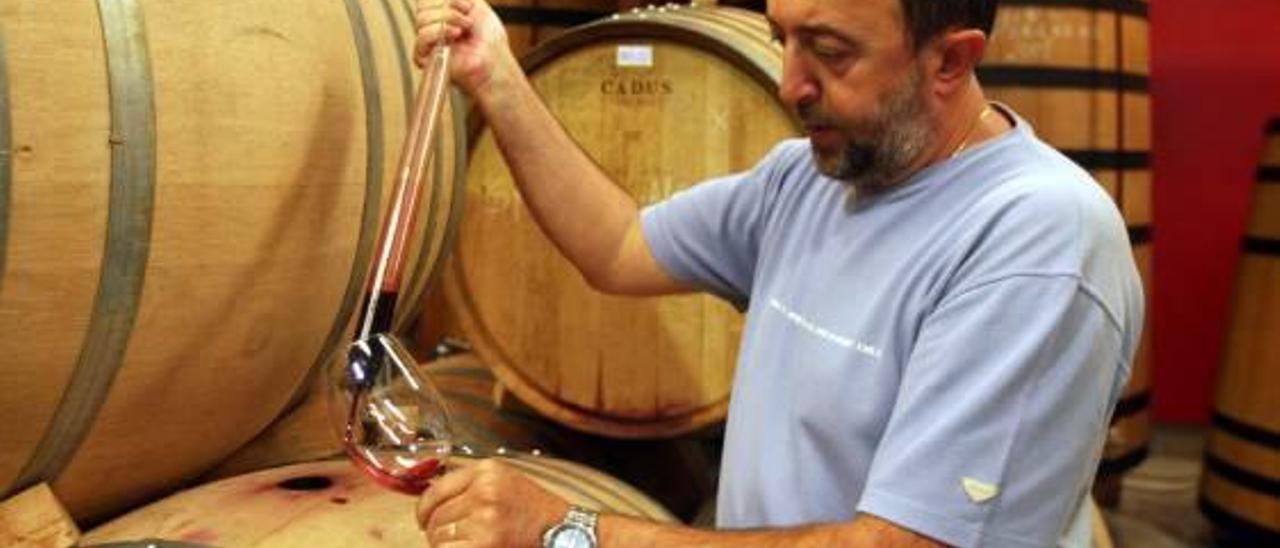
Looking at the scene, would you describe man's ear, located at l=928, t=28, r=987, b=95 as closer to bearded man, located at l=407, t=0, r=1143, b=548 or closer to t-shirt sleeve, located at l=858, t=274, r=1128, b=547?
bearded man, located at l=407, t=0, r=1143, b=548

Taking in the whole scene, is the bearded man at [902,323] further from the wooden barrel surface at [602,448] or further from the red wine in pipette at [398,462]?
the wooden barrel surface at [602,448]

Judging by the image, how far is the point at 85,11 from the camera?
1.42 meters

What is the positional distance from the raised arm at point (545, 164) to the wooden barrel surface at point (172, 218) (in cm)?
10

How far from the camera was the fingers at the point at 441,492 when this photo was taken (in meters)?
1.42

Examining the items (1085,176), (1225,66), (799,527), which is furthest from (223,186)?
(1225,66)

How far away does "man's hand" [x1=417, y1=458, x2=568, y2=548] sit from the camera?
4.66 ft

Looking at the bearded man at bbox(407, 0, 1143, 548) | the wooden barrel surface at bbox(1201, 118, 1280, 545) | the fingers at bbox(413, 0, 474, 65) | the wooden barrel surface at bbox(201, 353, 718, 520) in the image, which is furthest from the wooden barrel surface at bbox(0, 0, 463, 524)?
the wooden barrel surface at bbox(1201, 118, 1280, 545)

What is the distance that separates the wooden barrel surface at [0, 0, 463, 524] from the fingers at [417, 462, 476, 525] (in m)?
0.37

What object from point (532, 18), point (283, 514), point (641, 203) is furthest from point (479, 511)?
point (532, 18)

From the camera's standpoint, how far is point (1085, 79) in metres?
3.18

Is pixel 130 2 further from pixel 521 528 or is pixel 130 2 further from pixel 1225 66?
pixel 1225 66

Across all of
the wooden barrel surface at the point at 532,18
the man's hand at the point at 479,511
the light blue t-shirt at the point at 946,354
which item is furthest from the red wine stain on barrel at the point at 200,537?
the wooden barrel surface at the point at 532,18

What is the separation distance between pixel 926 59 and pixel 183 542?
983mm

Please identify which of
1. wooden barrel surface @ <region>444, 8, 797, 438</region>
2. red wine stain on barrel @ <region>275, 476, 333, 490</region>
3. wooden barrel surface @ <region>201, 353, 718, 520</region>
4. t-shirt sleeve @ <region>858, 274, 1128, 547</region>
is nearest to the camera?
t-shirt sleeve @ <region>858, 274, 1128, 547</region>
